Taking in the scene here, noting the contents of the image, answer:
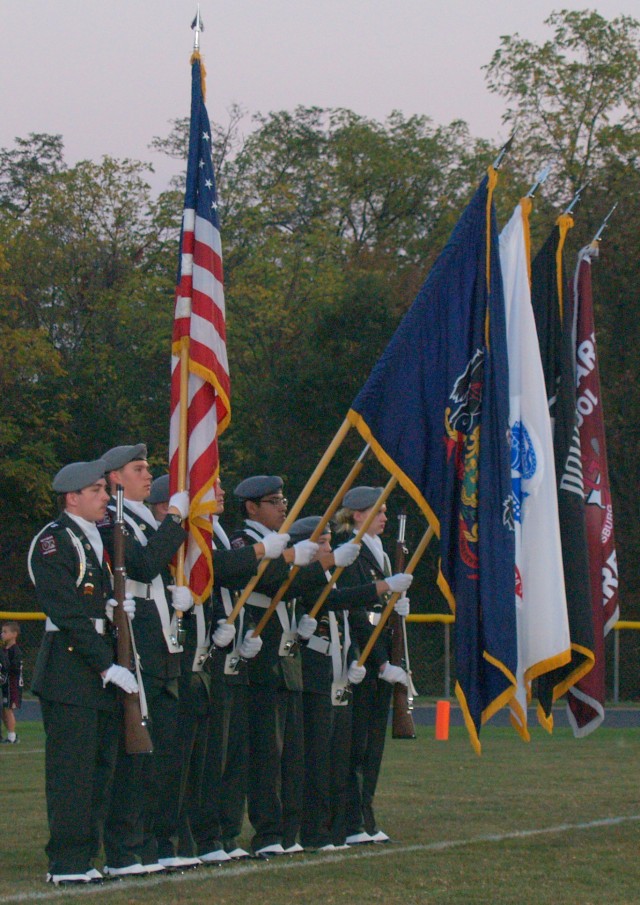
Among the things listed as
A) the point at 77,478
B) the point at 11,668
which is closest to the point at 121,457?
the point at 77,478

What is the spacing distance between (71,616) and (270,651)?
161 cm

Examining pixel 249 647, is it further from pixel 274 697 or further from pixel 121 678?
pixel 121 678

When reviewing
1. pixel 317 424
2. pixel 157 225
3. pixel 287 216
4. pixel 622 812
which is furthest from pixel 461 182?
pixel 622 812

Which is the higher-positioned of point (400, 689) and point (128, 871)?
point (400, 689)

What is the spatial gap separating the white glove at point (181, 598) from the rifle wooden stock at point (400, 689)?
1.75 meters

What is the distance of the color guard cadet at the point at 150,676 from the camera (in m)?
8.12

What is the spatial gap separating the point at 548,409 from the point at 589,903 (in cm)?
309

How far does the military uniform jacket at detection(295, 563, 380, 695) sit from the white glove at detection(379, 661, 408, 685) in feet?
1.27

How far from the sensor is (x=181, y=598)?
8305mm

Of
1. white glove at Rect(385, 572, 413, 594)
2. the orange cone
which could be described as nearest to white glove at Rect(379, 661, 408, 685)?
white glove at Rect(385, 572, 413, 594)

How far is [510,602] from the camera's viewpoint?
27.8ft

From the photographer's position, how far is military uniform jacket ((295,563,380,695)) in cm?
921

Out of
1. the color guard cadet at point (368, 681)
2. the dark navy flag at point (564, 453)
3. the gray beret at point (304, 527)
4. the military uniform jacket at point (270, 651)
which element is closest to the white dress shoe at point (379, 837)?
the color guard cadet at point (368, 681)

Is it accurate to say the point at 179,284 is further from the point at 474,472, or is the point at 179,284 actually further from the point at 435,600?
the point at 435,600
